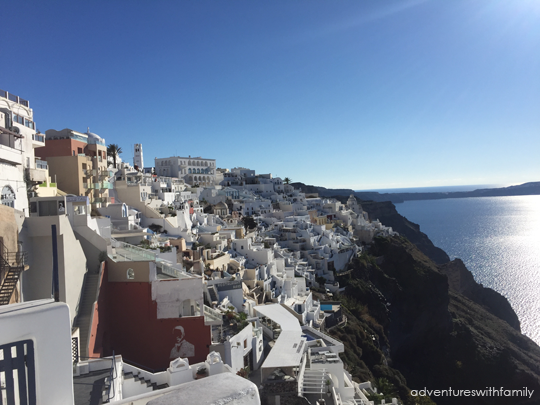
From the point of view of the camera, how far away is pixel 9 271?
33.3 feet

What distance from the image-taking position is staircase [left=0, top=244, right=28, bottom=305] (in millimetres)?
9722

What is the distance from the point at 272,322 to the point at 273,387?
7.41 meters

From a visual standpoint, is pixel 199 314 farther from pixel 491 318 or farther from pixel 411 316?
pixel 491 318

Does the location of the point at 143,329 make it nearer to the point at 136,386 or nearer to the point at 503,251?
the point at 136,386

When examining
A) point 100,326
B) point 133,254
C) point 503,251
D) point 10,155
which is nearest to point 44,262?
point 100,326

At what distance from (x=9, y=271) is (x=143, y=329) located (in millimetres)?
5133

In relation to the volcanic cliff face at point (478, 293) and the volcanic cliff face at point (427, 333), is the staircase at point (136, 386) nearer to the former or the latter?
the volcanic cliff face at point (427, 333)

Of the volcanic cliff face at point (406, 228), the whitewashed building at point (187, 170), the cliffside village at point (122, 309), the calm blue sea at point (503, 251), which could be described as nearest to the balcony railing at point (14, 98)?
the cliffside village at point (122, 309)

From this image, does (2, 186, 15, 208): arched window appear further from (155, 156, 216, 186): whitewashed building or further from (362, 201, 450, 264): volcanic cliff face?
(362, 201, 450, 264): volcanic cliff face

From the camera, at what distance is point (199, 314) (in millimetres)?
14258

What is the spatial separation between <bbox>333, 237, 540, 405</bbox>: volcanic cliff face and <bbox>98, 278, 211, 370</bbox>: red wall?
76.2ft

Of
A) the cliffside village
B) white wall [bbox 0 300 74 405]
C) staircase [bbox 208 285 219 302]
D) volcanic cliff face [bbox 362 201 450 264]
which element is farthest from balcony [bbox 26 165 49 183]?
volcanic cliff face [bbox 362 201 450 264]

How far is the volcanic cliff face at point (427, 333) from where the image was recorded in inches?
1671

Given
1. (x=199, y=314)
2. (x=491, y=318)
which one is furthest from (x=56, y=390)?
(x=491, y=318)
